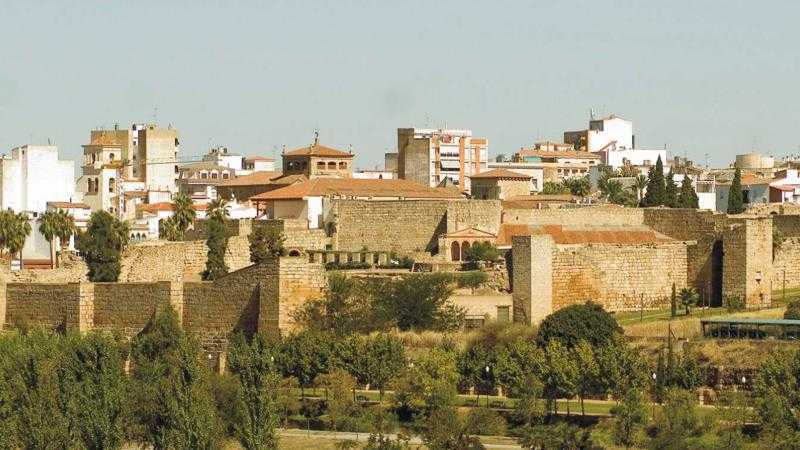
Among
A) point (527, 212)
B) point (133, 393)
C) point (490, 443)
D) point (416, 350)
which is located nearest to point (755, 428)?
point (490, 443)

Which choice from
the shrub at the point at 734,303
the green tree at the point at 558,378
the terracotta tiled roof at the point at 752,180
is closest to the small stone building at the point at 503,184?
the terracotta tiled roof at the point at 752,180

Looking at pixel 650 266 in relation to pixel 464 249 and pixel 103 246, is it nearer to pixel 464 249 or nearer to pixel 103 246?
pixel 464 249

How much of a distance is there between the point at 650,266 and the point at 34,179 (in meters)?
27.2

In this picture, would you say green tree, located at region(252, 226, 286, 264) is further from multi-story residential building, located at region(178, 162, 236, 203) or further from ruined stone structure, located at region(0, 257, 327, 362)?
multi-story residential building, located at region(178, 162, 236, 203)

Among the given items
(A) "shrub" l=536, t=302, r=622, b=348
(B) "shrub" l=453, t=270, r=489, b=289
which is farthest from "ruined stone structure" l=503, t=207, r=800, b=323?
(A) "shrub" l=536, t=302, r=622, b=348

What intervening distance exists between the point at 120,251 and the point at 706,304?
45.9ft

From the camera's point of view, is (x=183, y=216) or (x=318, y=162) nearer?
(x=183, y=216)

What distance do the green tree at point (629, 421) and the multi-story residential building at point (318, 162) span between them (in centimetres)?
3126

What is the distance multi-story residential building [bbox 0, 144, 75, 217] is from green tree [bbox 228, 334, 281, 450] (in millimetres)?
27808

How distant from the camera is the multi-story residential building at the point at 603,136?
4350 inches

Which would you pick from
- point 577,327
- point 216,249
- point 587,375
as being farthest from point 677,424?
point 216,249

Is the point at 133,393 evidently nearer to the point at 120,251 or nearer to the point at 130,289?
the point at 130,289

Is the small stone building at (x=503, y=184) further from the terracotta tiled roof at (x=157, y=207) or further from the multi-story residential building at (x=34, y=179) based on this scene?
the multi-story residential building at (x=34, y=179)

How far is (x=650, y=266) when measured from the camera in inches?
2060
